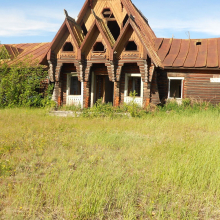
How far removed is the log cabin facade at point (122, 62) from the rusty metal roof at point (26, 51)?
9.30ft

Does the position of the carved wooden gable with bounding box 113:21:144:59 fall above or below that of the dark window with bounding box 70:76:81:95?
above

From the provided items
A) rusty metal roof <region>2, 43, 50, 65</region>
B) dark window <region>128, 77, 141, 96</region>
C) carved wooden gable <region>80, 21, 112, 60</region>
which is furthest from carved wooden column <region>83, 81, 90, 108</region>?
rusty metal roof <region>2, 43, 50, 65</region>

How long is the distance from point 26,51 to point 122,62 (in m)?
10.2

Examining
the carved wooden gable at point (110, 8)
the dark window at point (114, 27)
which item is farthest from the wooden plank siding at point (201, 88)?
the dark window at point (114, 27)

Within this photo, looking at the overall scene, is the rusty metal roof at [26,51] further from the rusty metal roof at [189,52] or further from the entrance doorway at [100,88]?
the rusty metal roof at [189,52]

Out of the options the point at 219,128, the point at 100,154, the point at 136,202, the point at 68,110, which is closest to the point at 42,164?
the point at 100,154

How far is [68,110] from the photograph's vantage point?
1455cm

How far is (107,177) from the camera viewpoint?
169 inches

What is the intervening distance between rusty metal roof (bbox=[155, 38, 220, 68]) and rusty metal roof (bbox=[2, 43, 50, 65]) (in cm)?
919

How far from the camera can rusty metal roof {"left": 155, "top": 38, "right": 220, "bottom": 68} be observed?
14625mm

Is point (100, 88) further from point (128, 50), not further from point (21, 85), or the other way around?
point (21, 85)

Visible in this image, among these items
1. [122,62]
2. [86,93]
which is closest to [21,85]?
[86,93]

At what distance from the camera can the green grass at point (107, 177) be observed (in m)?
3.42

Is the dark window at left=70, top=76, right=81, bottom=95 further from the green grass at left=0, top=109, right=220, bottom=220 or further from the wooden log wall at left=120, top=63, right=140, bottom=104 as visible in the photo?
the green grass at left=0, top=109, right=220, bottom=220
